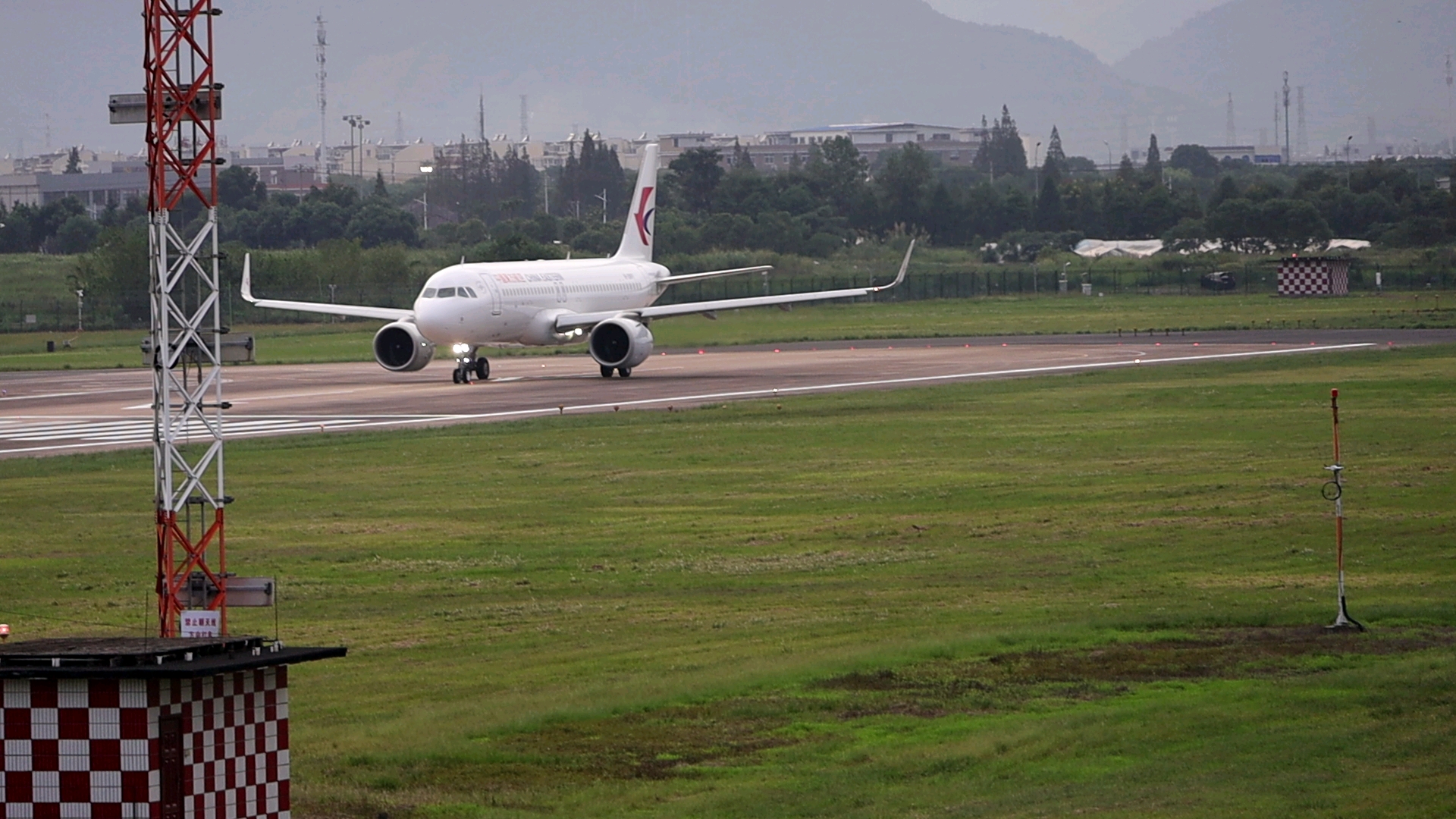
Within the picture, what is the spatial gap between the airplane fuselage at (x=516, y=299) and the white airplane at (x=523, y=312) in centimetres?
3

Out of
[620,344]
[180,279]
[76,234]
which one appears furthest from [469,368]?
[76,234]

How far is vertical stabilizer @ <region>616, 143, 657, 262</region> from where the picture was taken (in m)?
73.3

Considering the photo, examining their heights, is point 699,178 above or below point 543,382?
above

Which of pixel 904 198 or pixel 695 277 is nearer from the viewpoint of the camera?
pixel 695 277

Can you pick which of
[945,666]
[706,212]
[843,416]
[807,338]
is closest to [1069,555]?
[945,666]

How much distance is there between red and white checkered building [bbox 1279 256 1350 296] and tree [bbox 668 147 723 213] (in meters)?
84.2

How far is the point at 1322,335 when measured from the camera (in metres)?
73.1

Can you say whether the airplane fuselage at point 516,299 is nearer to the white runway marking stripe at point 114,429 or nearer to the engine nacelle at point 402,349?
the engine nacelle at point 402,349

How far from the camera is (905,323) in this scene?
96.3m

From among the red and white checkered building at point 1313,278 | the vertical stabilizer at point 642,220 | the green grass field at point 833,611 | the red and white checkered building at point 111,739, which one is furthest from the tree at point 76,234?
the red and white checkered building at point 111,739

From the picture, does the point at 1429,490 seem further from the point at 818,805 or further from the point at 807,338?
the point at 807,338

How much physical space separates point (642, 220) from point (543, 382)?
15.5 meters

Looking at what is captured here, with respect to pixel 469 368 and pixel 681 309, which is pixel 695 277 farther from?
pixel 469 368

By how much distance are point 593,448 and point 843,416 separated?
834 cm
